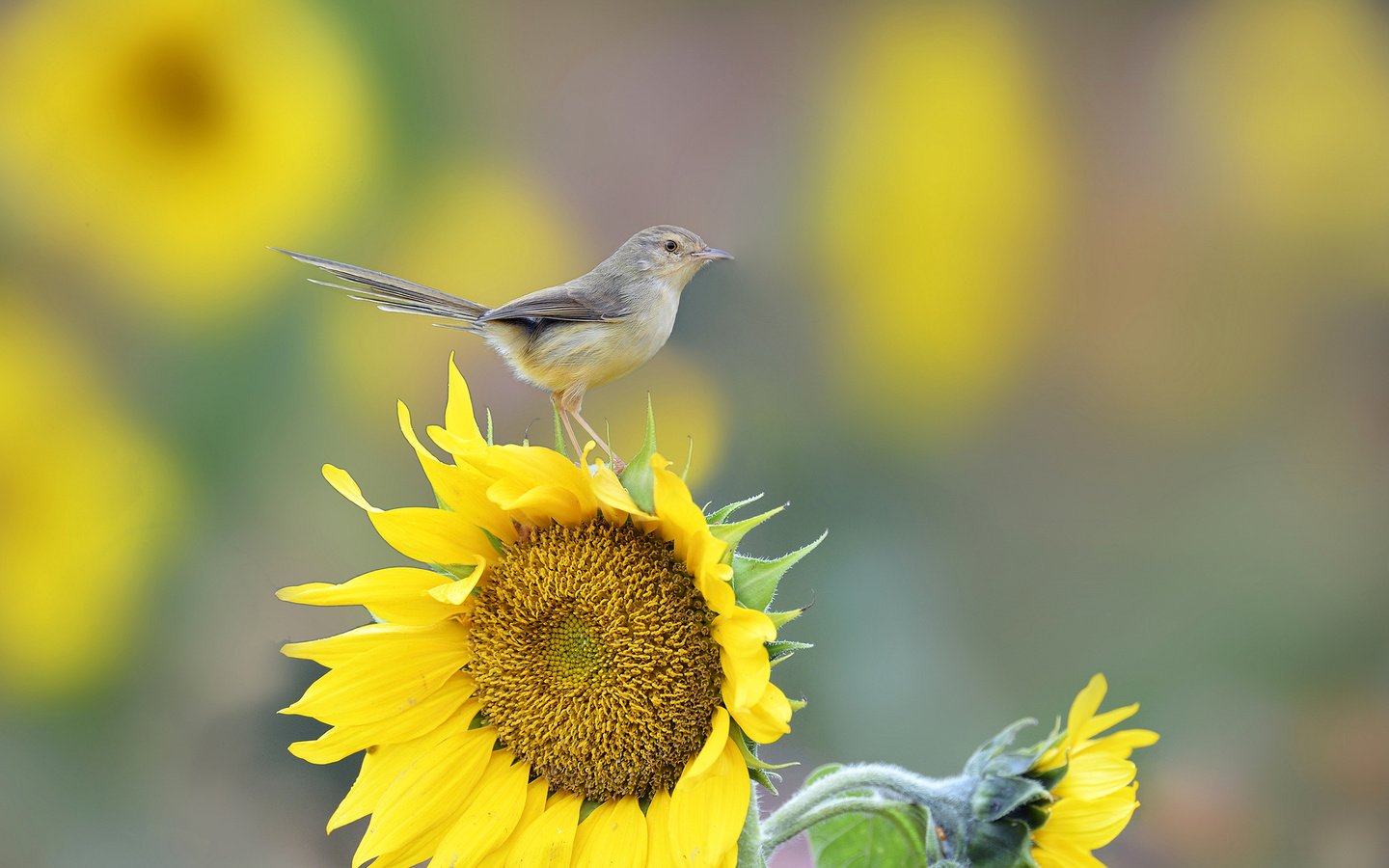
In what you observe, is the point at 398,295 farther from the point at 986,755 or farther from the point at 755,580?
the point at 986,755

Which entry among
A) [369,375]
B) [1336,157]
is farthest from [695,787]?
[1336,157]

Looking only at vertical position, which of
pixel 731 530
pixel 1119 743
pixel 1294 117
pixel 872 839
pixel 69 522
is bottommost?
pixel 69 522

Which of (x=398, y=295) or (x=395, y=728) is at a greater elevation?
(x=398, y=295)

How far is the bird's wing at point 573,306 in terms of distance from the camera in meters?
0.52

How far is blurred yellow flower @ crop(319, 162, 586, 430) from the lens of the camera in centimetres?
144

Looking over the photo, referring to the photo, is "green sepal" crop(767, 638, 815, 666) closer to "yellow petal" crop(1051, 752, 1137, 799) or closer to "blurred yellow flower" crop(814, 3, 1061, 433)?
"yellow petal" crop(1051, 752, 1137, 799)

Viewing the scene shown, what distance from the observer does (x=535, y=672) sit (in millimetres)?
536

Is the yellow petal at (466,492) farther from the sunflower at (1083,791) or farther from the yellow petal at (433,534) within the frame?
the sunflower at (1083,791)

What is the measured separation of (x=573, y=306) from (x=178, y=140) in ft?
3.87

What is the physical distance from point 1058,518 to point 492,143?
0.89 metres

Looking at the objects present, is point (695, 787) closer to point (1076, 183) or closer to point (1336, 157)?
point (1076, 183)

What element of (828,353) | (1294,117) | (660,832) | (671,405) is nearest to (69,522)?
(671,405)

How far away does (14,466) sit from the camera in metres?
1.49

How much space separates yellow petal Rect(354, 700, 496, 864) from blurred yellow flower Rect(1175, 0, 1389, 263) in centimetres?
146
